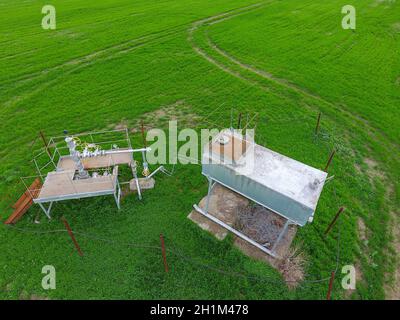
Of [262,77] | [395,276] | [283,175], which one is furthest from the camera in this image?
[262,77]

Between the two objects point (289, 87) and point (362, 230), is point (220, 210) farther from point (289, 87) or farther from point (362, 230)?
point (289, 87)

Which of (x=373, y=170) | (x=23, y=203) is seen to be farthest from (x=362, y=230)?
(x=23, y=203)

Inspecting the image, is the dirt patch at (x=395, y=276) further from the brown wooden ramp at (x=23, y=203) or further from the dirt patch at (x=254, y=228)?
the brown wooden ramp at (x=23, y=203)

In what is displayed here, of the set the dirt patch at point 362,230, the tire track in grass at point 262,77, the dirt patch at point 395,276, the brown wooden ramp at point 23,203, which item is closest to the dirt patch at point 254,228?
the dirt patch at point 362,230

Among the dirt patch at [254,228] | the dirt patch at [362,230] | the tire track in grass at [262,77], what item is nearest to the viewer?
the dirt patch at [254,228]

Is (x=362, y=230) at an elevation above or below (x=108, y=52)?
below

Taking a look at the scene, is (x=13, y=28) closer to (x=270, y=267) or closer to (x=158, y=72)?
(x=158, y=72)

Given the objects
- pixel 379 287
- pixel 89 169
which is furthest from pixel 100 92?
pixel 379 287
